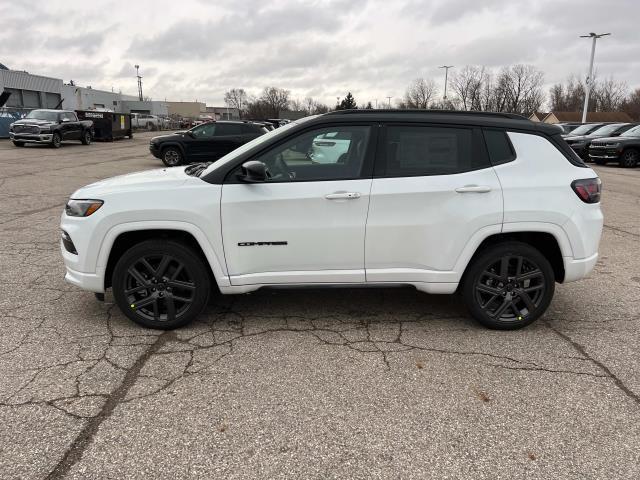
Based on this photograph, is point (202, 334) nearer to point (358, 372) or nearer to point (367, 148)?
point (358, 372)

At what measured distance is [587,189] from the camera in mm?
3912

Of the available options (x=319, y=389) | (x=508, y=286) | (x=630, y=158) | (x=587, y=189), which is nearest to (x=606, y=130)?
(x=630, y=158)

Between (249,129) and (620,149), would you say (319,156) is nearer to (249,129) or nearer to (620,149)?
(249,129)

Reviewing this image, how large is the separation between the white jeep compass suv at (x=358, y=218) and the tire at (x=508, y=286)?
0.01 metres

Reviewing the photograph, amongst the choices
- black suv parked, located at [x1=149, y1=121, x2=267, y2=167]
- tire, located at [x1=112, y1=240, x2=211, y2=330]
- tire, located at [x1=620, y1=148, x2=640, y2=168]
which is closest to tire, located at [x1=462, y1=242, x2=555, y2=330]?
tire, located at [x1=112, y1=240, x2=211, y2=330]

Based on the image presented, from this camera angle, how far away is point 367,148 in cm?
390

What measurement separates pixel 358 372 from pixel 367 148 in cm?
172

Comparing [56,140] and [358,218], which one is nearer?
[358,218]

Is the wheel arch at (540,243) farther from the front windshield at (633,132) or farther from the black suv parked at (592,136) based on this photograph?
the black suv parked at (592,136)

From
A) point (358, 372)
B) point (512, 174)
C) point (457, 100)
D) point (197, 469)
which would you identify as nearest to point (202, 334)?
point (358, 372)

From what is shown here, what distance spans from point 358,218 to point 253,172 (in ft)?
2.86

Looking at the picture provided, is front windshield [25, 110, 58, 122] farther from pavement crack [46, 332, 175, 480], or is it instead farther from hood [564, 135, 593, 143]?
hood [564, 135, 593, 143]

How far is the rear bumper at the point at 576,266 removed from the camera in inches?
158

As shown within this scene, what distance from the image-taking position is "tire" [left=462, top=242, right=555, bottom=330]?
3.97 metres
